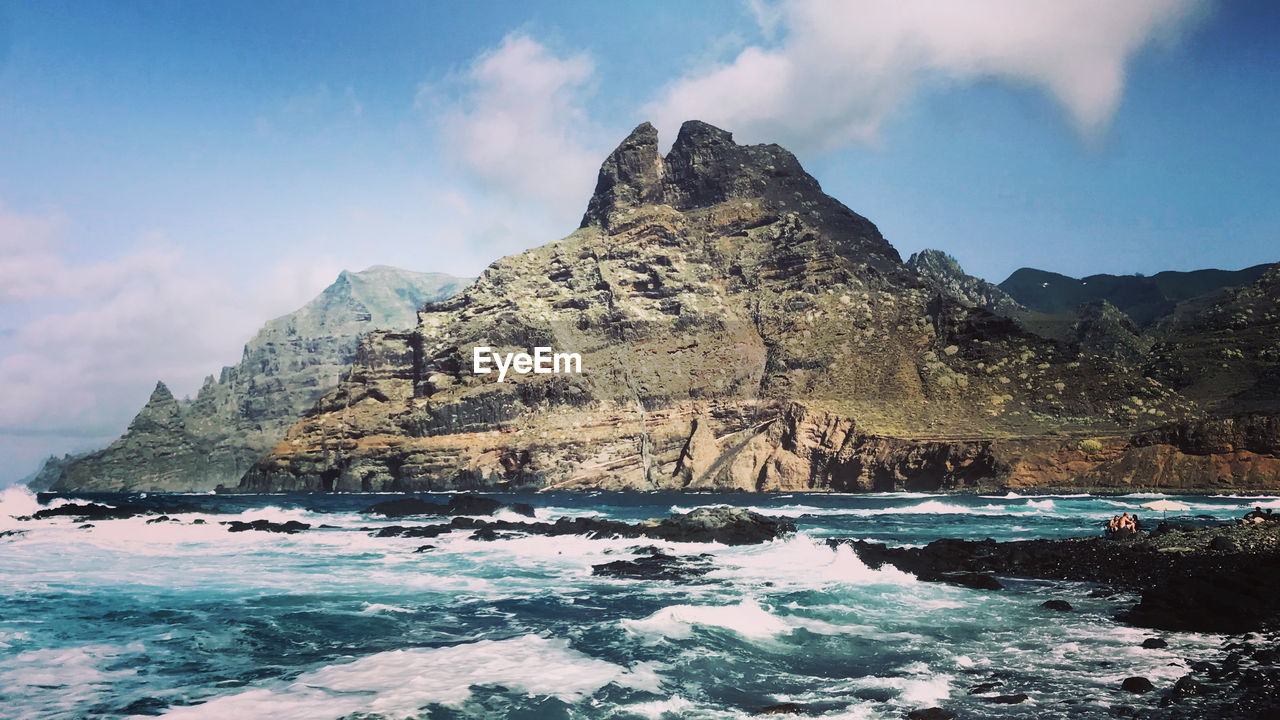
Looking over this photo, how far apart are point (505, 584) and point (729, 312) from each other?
133 m

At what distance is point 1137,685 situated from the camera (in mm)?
16812

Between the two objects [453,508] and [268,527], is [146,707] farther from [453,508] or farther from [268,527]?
[453,508]

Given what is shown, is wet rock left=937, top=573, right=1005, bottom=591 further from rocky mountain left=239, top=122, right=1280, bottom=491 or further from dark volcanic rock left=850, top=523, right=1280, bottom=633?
rocky mountain left=239, top=122, right=1280, bottom=491

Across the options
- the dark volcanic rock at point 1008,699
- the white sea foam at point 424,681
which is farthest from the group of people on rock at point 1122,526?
the white sea foam at point 424,681

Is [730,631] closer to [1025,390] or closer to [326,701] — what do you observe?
[326,701]

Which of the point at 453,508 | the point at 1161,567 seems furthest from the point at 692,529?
the point at 453,508

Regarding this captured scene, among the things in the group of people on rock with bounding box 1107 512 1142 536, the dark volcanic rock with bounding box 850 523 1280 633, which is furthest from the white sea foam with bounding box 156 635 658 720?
the group of people on rock with bounding box 1107 512 1142 536

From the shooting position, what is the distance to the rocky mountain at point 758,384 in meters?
115

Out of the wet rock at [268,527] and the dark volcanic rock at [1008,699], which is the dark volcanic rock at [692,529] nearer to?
the wet rock at [268,527]

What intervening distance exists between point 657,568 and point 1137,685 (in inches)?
954

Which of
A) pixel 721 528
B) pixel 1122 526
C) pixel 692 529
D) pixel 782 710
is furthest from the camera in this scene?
pixel 692 529

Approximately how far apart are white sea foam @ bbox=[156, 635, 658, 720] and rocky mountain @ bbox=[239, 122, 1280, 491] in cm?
10143

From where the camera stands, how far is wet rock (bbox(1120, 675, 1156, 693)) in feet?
54.8

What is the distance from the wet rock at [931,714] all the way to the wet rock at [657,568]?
66.1ft
